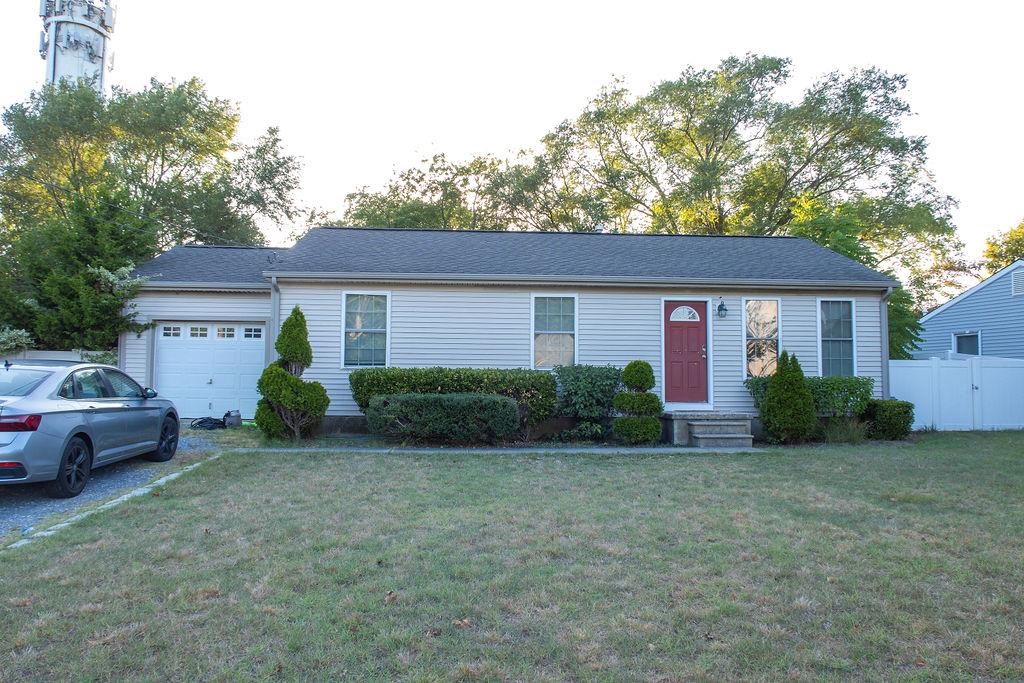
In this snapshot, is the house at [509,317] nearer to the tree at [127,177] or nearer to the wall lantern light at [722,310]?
the wall lantern light at [722,310]

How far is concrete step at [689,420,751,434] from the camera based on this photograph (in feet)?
34.0

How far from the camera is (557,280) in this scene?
1120 cm

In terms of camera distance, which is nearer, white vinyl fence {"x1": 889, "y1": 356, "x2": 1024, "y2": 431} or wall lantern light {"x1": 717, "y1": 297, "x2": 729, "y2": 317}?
wall lantern light {"x1": 717, "y1": 297, "x2": 729, "y2": 317}

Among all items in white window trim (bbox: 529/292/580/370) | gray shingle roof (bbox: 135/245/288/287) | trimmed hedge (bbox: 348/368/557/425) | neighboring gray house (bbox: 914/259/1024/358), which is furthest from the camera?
neighboring gray house (bbox: 914/259/1024/358)

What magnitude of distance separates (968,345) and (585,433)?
590 inches

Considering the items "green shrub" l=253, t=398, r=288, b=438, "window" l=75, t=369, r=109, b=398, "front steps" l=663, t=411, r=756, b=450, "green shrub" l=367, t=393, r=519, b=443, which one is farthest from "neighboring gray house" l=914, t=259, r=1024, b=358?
"window" l=75, t=369, r=109, b=398

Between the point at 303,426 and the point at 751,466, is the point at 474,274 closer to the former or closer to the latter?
the point at 303,426

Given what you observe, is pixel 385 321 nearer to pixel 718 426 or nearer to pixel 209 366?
pixel 209 366

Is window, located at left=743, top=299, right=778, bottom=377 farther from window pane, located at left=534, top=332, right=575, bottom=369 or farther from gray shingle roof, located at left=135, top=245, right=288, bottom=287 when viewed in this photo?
gray shingle roof, located at left=135, top=245, right=288, bottom=287

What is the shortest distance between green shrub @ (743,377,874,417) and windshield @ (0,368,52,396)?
10313 millimetres

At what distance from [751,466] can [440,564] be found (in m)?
5.55

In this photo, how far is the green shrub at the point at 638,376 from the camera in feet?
34.2

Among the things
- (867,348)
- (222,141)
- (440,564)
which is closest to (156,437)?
(440,564)

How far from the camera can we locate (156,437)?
7.70 metres
